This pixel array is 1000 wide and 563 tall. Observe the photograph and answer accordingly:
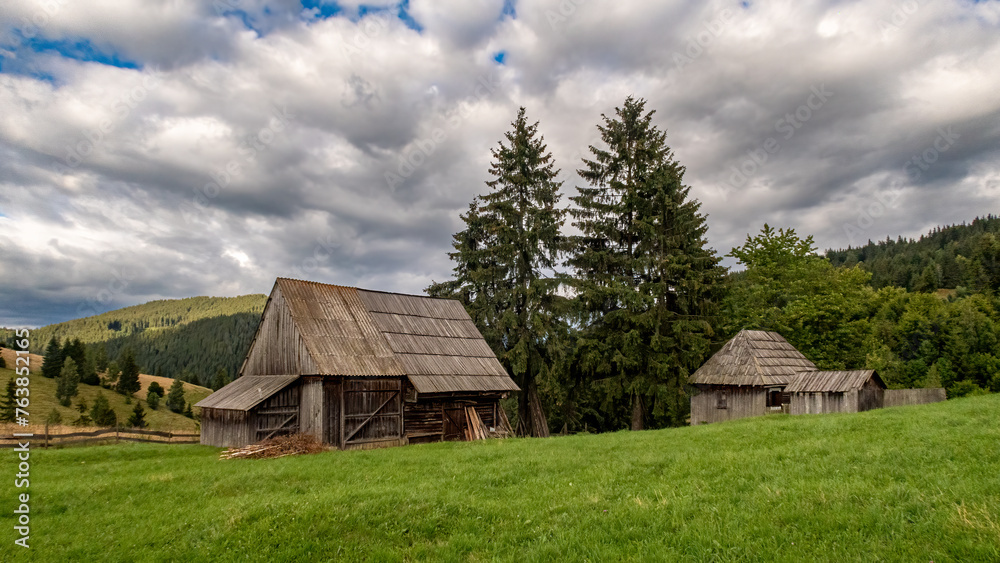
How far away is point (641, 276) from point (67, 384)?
7639 centimetres

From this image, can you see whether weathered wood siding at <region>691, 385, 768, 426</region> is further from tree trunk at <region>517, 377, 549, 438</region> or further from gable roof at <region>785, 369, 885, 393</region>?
tree trunk at <region>517, 377, 549, 438</region>

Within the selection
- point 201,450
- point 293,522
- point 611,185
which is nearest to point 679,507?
point 293,522

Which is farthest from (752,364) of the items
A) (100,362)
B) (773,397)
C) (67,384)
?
(100,362)

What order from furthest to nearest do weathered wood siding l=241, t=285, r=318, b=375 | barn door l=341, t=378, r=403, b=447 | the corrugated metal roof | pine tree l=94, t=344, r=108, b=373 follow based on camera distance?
1. pine tree l=94, t=344, r=108, b=373
2. weathered wood siding l=241, t=285, r=318, b=375
3. barn door l=341, t=378, r=403, b=447
4. the corrugated metal roof

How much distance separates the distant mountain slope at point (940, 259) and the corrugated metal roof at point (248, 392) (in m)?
68.4

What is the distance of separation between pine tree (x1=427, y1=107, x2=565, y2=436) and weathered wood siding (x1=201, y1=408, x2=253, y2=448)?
15.1 meters

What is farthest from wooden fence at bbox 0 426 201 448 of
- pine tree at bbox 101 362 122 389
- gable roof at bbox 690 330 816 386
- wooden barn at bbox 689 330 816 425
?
pine tree at bbox 101 362 122 389

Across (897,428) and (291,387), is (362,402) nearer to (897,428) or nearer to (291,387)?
(291,387)

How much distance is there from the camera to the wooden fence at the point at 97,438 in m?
22.5

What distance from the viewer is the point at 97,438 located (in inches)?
971

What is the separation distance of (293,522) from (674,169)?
33.1 metres

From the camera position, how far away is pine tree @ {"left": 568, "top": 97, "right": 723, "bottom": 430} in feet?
110

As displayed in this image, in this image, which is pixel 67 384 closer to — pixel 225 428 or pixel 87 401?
pixel 87 401

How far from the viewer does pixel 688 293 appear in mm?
34344
